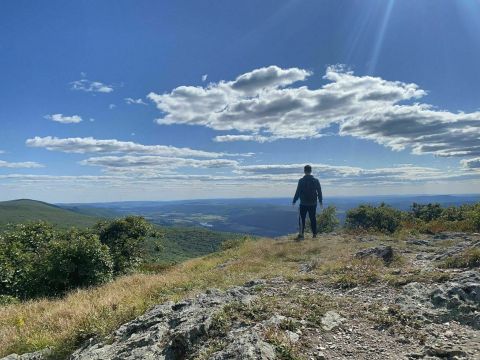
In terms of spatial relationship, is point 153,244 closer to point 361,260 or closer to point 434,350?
point 361,260

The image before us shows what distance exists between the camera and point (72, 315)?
9148 millimetres

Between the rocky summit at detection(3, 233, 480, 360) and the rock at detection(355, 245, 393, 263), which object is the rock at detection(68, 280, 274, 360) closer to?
the rocky summit at detection(3, 233, 480, 360)

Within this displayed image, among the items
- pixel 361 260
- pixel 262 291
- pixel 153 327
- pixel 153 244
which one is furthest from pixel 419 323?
pixel 153 244

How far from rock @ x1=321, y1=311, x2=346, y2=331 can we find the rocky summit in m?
0.02

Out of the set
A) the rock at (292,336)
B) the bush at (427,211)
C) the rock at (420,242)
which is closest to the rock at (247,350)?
the rock at (292,336)

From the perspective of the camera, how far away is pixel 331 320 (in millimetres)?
6684

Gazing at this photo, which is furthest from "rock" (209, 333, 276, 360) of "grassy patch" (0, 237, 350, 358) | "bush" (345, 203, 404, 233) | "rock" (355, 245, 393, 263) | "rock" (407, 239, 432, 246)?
"bush" (345, 203, 404, 233)

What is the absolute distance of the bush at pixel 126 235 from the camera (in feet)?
82.2

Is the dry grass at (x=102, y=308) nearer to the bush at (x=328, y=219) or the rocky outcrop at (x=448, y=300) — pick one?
the rocky outcrop at (x=448, y=300)

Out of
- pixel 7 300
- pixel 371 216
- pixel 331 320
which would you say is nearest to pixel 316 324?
pixel 331 320

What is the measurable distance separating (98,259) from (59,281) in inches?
69.8

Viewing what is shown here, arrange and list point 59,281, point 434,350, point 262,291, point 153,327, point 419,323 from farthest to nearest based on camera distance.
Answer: point 59,281 → point 262,291 → point 153,327 → point 419,323 → point 434,350

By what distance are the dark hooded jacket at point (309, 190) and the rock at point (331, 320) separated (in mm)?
13770

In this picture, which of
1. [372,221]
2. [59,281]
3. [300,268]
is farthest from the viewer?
[372,221]
